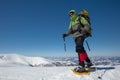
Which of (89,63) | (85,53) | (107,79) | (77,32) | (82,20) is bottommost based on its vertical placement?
(107,79)

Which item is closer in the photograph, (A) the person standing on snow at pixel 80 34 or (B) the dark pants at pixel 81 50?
(A) the person standing on snow at pixel 80 34

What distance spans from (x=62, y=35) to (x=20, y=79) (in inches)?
153

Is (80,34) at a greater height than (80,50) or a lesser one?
greater

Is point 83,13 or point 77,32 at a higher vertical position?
point 83,13

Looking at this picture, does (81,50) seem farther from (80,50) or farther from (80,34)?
(80,34)

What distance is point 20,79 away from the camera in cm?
688

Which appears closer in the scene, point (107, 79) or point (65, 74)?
point (107, 79)

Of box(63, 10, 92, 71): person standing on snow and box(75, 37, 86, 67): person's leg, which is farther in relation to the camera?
box(75, 37, 86, 67): person's leg

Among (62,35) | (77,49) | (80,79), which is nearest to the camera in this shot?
(80,79)

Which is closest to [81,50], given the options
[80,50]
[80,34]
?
[80,50]

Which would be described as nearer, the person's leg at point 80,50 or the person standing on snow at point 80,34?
the person standing on snow at point 80,34

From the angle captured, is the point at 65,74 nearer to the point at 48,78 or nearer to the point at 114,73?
the point at 48,78

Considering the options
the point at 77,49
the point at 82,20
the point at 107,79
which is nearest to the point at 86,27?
the point at 82,20

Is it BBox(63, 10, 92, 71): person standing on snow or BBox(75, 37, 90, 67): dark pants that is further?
BBox(75, 37, 90, 67): dark pants
